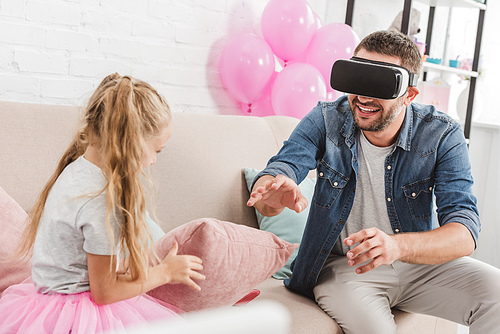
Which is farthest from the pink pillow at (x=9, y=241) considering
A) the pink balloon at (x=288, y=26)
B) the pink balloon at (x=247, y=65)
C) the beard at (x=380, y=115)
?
the pink balloon at (x=288, y=26)

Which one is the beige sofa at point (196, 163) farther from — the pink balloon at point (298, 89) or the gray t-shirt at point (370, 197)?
the gray t-shirt at point (370, 197)

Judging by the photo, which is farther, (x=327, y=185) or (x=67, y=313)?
(x=327, y=185)

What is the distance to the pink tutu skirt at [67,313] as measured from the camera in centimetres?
100

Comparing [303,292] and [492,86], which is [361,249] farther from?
[492,86]

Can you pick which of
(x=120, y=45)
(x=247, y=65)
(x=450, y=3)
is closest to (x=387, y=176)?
(x=247, y=65)

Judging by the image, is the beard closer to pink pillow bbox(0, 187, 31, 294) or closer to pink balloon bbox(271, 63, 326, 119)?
pink balloon bbox(271, 63, 326, 119)

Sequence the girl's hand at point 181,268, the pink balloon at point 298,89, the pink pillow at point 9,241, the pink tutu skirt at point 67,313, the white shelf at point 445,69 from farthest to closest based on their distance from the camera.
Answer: the white shelf at point 445,69 → the pink balloon at point 298,89 → the pink pillow at point 9,241 → the girl's hand at point 181,268 → the pink tutu skirt at point 67,313

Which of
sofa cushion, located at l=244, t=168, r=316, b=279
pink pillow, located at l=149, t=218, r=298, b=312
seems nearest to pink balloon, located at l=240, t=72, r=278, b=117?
sofa cushion, located at l=244, t=168, r=316, b=279

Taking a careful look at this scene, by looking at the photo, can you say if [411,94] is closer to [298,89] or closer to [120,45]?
[298,89]

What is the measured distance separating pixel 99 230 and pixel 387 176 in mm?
967

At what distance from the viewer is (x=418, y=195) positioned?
1667 mm

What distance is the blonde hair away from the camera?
102 centimetres

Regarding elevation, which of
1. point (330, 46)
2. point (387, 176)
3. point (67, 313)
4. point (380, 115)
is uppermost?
point (330, 46)

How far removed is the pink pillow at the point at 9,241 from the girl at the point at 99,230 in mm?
142
